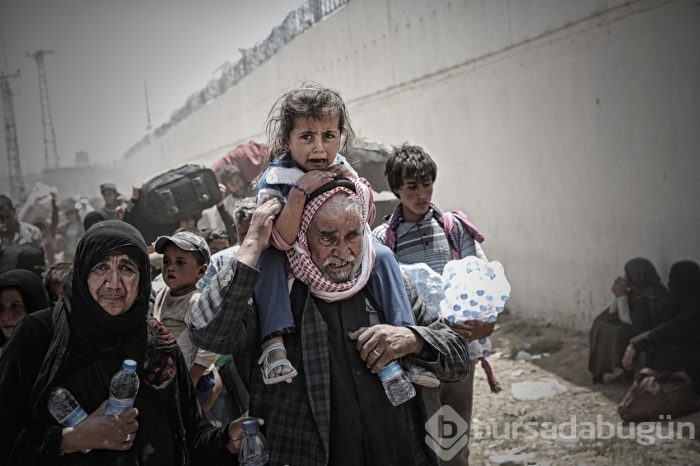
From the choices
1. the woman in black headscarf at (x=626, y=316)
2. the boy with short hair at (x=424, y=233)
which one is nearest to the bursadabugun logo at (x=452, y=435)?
the boy with short hair at (x=424, y=233)

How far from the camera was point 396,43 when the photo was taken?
31.2 ft

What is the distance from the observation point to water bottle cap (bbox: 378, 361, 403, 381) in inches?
78.4

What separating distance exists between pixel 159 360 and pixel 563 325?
5.86 meters

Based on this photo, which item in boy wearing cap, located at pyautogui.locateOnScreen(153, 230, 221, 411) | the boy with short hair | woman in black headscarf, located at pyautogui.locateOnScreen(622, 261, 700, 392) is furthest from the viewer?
woman in black headscarf, located at pyautogui.locateOnScreen(622, 261, 700, 392)

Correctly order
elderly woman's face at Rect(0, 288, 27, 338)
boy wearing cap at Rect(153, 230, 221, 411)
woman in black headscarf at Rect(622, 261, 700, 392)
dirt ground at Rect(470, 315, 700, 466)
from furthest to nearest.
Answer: woman in black headscarf at Rect(622, 261, 700, 392) → dirt ground at Rect(470, 315, 700, 466) → boy wearing cap at Rect(153, 230, 221, 411) → elderly woman's face at Rect(0, 288, 27, 338)

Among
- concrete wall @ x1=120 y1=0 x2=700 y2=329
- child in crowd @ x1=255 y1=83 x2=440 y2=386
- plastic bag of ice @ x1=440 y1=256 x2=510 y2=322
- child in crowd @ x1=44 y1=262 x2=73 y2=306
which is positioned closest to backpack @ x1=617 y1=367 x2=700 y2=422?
concrete wall @ x1=120 y1=0 x2=700 y2=329

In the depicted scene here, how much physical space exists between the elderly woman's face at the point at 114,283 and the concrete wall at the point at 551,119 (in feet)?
15.7

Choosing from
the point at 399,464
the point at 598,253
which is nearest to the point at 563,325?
the point at 598,253

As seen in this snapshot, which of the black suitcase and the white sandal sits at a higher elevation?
the black suitcase

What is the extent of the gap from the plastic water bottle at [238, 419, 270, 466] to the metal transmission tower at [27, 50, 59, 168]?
8552 mm

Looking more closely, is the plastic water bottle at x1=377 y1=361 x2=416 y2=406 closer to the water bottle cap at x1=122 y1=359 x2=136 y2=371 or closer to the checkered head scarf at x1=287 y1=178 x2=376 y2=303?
the checkered head scarf at x1=287 y1=178 x2=376 y2=303

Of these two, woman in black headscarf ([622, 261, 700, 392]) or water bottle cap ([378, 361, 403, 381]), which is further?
woman in black headscarf ([622, 261, 700, 392])

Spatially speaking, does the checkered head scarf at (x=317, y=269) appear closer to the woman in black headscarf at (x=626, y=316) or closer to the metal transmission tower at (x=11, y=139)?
the woman in black headscarf at (x=626, y=316)

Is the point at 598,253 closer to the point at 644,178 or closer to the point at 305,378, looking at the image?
the point at 644,178
